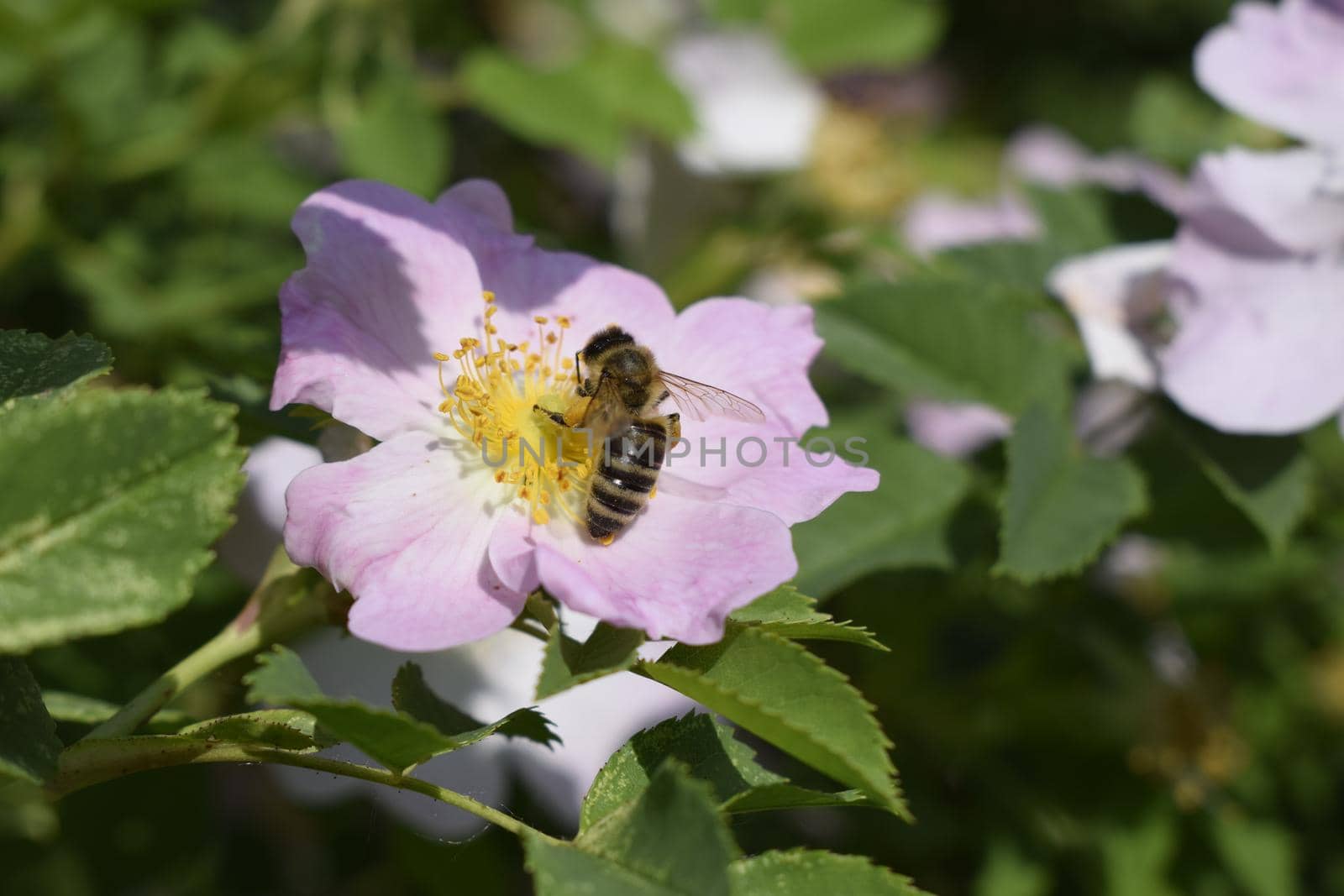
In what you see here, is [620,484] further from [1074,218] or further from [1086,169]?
[1086,169]

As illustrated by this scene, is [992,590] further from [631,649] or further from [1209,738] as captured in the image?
[631,649]

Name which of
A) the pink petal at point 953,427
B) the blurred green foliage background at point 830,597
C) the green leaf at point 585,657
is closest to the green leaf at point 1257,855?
the blurred green foliage background at point 830,597

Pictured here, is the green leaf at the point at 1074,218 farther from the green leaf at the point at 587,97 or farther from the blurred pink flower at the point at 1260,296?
the green leaf at the point at 587,97

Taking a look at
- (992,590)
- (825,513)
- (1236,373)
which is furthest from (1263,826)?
(825,513)

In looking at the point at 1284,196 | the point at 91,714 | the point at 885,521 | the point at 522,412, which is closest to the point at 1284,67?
the point at 1284,196

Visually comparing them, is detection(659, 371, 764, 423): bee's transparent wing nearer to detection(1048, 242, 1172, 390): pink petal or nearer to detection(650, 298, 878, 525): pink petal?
detection(650, 298, 878, 525): pink petal

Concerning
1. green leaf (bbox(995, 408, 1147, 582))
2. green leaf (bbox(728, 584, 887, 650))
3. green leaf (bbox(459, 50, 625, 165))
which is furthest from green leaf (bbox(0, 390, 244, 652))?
green leaf (bbox(459, 50, 625, 165))
